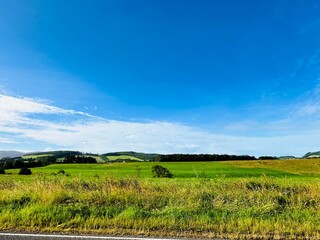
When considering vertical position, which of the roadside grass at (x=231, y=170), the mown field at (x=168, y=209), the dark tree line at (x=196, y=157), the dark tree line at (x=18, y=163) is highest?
the dark tree line at (x=196, y=157)

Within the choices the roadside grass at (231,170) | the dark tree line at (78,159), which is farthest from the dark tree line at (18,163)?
the roadside grass at (231,170)

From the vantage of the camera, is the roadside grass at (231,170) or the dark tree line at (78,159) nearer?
the roadside grass at (231,170)

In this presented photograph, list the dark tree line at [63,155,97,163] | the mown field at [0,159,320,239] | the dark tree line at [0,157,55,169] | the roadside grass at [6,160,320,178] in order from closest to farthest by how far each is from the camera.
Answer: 1. the mown field at [0,159,320,239]
2. the roadside grass at [6,160,320,178]
3. the dark tree line at [0,157,55,169]
4. the dark tree line at [63,155,97,163]

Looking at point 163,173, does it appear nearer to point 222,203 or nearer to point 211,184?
point 211,184

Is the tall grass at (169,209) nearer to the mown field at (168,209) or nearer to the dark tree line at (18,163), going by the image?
the mown field at (168,209)

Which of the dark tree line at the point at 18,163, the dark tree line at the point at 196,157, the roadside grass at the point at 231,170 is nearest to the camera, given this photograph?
the roadside grass at the point at 231,170

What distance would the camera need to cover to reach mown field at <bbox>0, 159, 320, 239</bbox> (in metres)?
8.04

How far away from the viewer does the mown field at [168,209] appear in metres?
8.04

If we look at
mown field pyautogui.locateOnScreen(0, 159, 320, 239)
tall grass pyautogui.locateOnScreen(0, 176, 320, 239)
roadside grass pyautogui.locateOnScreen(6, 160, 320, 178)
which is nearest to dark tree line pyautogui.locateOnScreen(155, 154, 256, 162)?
roadside grass pyautogui.locateOnScreen(6, 160, 320, 178)

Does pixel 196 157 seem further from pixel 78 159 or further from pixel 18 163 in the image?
pixel 18 163

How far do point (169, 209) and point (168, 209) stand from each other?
32 mm

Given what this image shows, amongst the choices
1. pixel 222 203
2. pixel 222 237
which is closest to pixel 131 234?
pixel 222 237

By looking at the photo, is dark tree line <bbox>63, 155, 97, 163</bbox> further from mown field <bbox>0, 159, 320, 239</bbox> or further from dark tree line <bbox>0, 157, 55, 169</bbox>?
mown field <bbox>0, 159, 320, 239</bbox>

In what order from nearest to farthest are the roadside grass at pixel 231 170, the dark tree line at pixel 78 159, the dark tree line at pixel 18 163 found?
the roadside grass at pixel 231 170, the dark tree line at pixel 18 163, the dark tree line at pixel 78 159
